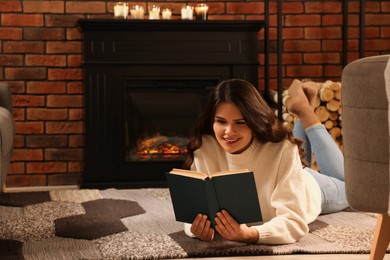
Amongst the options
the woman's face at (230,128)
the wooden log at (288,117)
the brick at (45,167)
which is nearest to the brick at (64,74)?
the brick at (45,167)

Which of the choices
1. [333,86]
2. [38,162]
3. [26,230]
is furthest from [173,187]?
[38,162]

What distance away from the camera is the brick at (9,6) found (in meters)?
3.76

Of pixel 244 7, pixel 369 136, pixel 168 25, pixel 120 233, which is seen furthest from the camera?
pixel 244 7

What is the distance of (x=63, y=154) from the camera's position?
3840 millimetres

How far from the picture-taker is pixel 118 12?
3621 mm

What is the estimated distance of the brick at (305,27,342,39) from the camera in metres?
4.01

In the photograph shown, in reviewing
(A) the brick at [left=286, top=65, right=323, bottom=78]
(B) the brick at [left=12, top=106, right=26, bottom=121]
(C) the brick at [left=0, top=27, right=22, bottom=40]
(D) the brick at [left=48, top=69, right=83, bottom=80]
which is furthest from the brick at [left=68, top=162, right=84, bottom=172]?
(A) the brick at [left=286, top=65, right=323, bottom=78]

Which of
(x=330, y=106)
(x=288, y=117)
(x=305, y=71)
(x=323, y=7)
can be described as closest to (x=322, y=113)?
(x=330, y=106)

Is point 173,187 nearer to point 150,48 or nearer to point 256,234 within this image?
point 256,234

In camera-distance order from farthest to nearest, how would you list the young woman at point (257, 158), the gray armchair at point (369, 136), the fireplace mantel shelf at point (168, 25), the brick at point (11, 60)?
the brick at point (11, 60), the fireplace mantel shelf at point (168, 25), the young woman at point (257, 158), the gray armchair at point (369, 136)

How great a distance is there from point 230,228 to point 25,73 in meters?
2.32

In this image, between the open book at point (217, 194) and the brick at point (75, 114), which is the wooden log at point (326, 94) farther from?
the open book at point (217, 194)

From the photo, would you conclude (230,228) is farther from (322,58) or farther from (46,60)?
(322,58)

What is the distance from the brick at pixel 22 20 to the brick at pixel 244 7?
3.55ft
